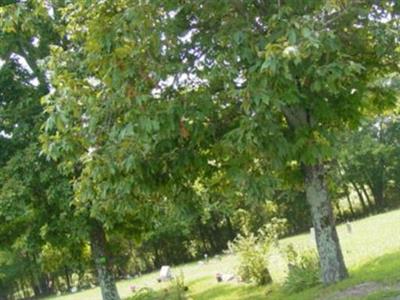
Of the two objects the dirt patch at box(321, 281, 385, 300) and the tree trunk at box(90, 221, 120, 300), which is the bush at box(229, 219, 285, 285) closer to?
the tree trunk at box(90, 221, 120, 300)

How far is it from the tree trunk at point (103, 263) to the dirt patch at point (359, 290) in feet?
25.8

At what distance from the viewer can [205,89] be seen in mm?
7988

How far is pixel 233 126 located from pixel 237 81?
45.9 inches

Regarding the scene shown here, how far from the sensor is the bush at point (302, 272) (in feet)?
39.7

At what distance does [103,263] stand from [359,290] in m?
8.29

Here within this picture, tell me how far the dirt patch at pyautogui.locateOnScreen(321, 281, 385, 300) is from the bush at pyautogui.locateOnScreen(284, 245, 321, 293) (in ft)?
6.56

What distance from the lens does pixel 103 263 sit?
1596 centimetres

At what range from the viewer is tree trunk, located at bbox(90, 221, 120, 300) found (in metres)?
15.9

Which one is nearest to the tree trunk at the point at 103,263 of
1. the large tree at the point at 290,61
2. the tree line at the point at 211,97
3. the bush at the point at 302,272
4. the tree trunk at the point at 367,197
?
the tree line at the point at 211,97

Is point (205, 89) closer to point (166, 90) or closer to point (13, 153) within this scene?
point (166, 90)

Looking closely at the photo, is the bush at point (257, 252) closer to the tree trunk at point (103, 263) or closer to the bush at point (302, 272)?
the bush at point (302, 272)

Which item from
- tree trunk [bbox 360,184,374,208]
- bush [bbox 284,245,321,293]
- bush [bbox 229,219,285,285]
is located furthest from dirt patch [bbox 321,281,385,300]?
tree trunk [bbox 360,184,374,208]

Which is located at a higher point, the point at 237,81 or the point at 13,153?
the point at 13,153

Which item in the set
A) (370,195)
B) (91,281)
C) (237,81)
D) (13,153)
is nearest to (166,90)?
(237,81)
